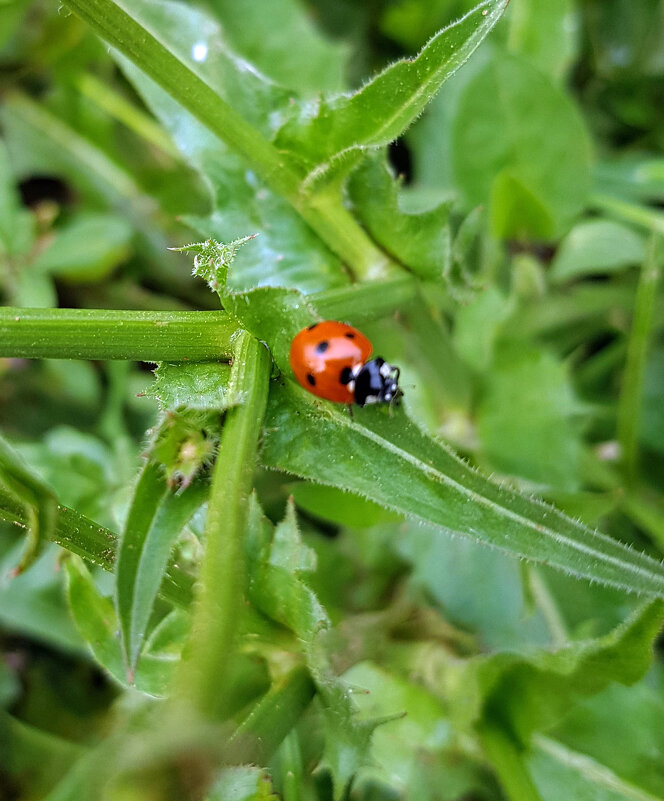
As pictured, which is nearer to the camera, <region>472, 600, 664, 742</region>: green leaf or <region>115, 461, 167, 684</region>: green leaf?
<region>115, 461, 167, 684</region>: green leaf

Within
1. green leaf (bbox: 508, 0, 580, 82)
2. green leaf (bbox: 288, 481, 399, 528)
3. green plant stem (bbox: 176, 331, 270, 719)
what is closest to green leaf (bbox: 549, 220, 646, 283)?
green leaf (bbox: 508, 0, 580, 82)

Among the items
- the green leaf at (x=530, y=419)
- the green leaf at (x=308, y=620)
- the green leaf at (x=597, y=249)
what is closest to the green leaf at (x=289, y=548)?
the green leaf at (x=308, y=620)

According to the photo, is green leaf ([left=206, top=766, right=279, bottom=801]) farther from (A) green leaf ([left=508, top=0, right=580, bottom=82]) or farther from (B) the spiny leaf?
(A) green leaf ([left=508, top=0, right=580, bottom=82])

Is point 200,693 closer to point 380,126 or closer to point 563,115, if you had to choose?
point 380,126

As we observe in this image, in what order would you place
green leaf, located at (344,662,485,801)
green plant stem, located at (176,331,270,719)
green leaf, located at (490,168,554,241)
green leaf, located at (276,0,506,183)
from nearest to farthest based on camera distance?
1. green plant stem, located at (176,331,270,719)
2. green leaf, located at (276,0,506,183)
3. green leaf, located at (344,662,485,801)
4. green leaf, located at (490,168,554,241)

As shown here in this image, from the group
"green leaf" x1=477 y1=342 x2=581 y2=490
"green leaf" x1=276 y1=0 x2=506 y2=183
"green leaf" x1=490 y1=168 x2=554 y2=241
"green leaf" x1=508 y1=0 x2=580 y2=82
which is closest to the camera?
"green leaf" x1=276 y1=0 x2=506 y2=183

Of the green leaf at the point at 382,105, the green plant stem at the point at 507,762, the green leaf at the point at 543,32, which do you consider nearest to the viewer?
the green leaf at the point at 382,105

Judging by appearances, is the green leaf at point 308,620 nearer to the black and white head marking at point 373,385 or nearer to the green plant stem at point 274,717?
the green plant stem at point 274,717

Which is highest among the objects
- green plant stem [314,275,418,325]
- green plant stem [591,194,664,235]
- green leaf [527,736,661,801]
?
green plant stem [591,194,664,235]
